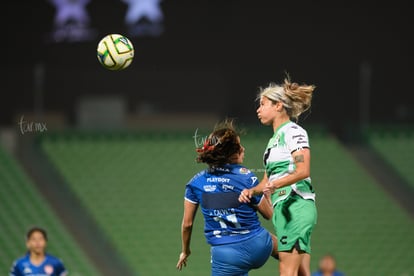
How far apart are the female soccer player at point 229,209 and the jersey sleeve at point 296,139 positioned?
455 mm

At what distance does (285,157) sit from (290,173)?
0.46ft

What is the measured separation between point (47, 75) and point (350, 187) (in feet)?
20.9

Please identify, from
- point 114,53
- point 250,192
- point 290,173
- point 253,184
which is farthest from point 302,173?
point 114,53

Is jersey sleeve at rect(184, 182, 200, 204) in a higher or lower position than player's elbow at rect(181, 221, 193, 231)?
higher

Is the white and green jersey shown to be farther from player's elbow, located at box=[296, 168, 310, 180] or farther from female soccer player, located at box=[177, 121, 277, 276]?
female soccer player, located at box=[177, 121, 277, 276]

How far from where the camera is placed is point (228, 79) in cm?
1845

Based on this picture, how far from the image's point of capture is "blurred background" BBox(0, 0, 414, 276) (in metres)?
17.8

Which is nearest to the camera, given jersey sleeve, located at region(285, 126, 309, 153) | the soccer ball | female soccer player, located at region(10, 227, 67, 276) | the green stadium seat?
jersey sleeve, located at region(285, 126, 309, 153)

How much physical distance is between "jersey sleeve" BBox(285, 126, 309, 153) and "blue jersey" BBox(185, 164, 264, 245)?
47 cm

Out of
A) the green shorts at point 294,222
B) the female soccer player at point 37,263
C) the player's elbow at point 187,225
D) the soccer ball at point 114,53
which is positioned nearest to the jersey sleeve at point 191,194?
the player's elbow at point 187,225

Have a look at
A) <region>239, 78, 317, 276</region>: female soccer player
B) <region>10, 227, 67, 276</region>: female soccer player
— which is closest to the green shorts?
<region>239, 78, 317, 276</region>: female soccer player

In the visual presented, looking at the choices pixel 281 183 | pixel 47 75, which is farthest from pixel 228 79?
pixel 281 183

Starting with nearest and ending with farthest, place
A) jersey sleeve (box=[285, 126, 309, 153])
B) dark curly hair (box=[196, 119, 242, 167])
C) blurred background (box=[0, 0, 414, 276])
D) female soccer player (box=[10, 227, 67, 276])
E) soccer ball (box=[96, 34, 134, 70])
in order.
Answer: dark curly hair (box=[196, 119, 242, 167])
jersey sleeve (box=[285, 126, 309, 153])
soccer ball (box=[96, 34, 134, 70])
female soccer player (box=[10, 227, 67, 276])
blurred background (box=[0, 0, 414, 276])

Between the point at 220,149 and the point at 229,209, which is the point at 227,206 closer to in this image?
the point at 229,209
